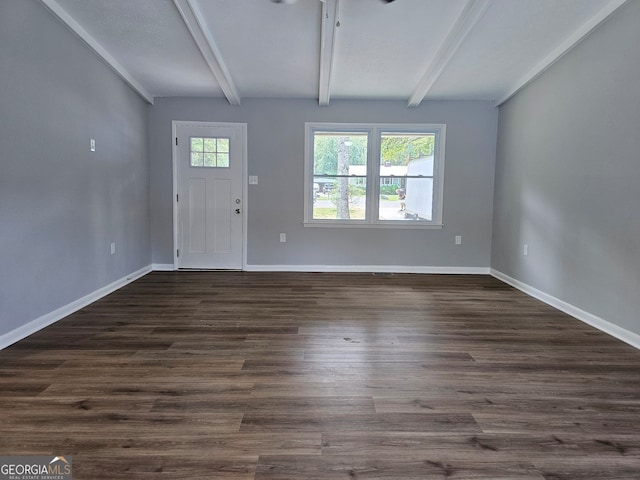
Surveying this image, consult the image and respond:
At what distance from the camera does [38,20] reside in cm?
269

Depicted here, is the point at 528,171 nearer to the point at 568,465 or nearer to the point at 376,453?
the point at 568,465

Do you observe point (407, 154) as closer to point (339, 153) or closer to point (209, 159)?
point (339, 153)

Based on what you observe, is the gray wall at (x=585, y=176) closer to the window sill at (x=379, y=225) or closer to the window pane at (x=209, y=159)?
the window sill at (x=379, y=225)

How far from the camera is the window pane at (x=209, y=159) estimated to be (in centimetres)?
491

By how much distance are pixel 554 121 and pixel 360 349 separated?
313cm

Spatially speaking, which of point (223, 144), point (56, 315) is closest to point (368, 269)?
point (223, 144)

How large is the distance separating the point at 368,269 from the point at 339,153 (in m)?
1.72

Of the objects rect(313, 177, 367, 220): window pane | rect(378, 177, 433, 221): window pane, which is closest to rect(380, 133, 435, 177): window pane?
rect(378, 177, 433, 221): window pane

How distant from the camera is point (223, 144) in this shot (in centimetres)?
491

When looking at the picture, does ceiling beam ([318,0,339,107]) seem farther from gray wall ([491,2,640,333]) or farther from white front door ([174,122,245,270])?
gray wall ([491,2,640,333])

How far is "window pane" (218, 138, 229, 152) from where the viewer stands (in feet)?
16.1

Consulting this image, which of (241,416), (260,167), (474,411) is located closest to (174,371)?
(241,416)

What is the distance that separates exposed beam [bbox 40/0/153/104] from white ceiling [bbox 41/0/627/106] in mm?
14

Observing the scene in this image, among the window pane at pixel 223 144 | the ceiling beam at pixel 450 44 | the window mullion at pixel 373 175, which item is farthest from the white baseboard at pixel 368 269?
the ceiling beam at pixel 450 44
